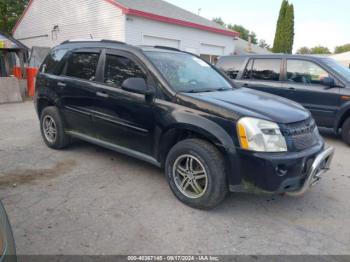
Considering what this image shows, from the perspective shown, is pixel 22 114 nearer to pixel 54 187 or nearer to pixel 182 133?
pixel 54 187

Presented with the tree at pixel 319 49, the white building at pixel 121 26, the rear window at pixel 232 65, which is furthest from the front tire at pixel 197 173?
the tree at pixel 319 49

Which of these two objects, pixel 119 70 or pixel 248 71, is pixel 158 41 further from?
pixel 119 70

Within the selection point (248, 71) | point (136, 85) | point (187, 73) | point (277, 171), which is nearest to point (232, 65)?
point (248, 71)

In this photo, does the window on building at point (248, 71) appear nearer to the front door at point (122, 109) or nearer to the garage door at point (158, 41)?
the front door at point (122, 109)

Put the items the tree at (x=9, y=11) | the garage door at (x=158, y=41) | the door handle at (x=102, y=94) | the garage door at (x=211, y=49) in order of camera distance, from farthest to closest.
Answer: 1. the tree at (x=9, y=11)
2. the garage door at (x=211, y=49)
3. the garage door at (x=158, y=41)
4. the door handle at (x=102, y=94)

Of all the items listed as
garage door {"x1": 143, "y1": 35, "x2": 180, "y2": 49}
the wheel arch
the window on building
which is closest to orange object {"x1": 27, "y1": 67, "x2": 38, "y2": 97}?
garage door {"x1": 143, "y1": 35, "x2": 180, "y2": 49}

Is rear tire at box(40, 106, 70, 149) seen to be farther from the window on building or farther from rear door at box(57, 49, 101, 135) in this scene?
the window on building

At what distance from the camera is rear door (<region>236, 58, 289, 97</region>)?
709 centimetres

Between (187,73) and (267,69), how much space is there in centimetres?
367

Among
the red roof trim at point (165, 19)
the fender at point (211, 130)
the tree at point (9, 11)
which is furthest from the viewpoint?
the tree at point (9, 11)

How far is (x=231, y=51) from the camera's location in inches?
845

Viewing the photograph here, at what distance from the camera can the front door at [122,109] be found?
394 centimetres

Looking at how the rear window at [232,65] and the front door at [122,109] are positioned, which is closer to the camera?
the front door at [122,109]

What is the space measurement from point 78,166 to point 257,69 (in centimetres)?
473
